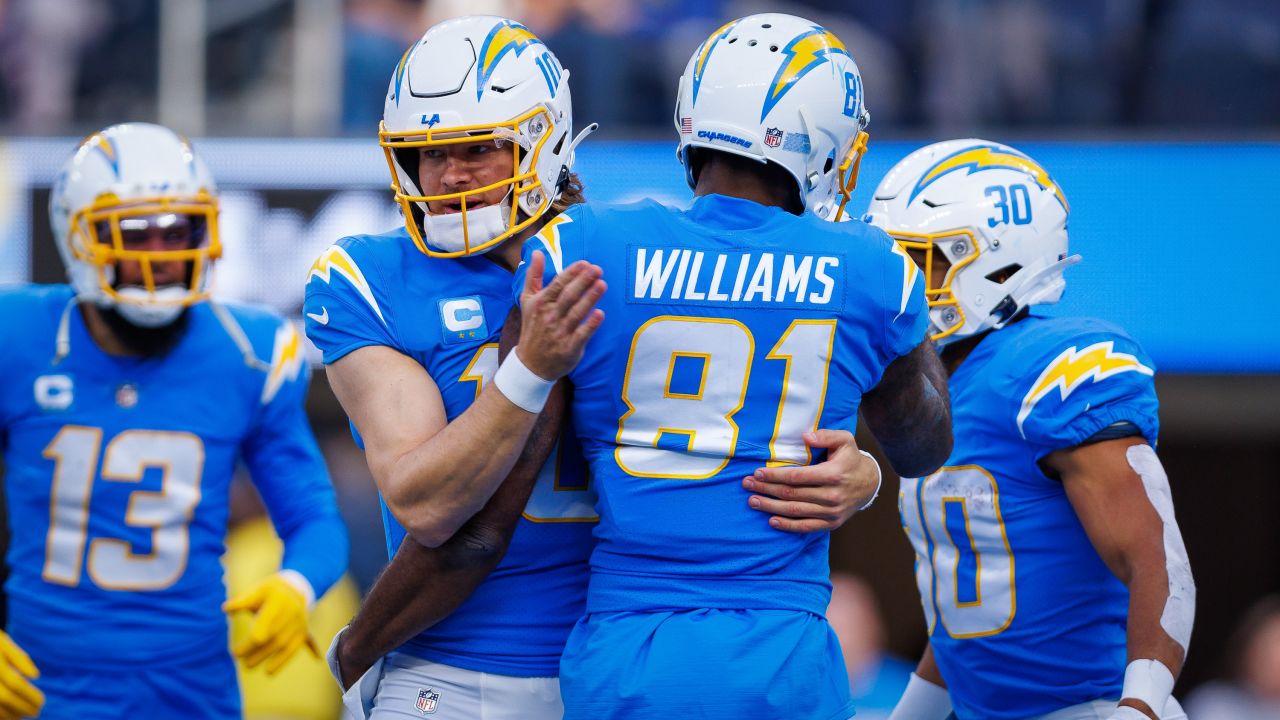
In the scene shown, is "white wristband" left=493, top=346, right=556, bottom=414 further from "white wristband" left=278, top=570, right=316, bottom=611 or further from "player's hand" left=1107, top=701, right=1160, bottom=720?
"white wristband" left=278, top=570, right=316, bottom=611

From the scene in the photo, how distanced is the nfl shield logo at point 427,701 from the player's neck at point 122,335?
1537 mm

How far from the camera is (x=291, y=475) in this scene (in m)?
3.72

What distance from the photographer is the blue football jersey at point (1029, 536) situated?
2867mm

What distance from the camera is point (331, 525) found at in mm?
3701

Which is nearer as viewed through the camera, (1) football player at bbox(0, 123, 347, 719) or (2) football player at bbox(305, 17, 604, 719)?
(2) football player at bbox(305, 17, 604, 719)

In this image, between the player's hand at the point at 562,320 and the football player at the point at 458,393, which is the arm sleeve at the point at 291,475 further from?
the player's hand at the point at 562,320

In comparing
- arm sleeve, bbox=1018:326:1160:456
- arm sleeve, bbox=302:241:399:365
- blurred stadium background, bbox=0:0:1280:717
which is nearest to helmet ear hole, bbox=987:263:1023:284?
arm sleeve, bbox=1018:326:1160:456

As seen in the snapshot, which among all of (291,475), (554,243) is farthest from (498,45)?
(291,475)

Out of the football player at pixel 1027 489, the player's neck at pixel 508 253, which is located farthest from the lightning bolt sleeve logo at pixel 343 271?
the football player at pixel 1027 489

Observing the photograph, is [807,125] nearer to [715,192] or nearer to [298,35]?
[715,192]

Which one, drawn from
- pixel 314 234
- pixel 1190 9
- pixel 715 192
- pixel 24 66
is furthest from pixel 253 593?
pixel 1190 9

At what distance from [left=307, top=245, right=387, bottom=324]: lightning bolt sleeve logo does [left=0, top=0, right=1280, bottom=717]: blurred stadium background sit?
3313 mm

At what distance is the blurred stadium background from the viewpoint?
19.1 feet

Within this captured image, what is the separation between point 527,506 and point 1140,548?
1.14m
